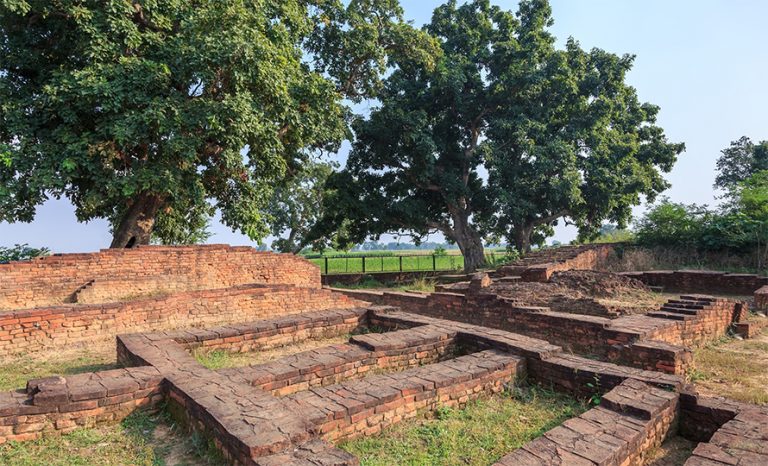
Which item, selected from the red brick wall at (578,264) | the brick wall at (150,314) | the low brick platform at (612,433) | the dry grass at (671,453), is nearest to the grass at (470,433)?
the low brick platform at (612,433)

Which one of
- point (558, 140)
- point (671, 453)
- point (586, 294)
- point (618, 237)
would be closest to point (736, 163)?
point (618, 237)

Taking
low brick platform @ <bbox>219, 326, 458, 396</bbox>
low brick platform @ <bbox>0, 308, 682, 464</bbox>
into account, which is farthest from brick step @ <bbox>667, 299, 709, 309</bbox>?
low brick platform @ <bbox>219, 326, 458, 396</bbox>

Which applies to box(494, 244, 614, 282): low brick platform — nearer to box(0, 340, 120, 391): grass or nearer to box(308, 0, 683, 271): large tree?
box(308, 0, 683, 271): large tree

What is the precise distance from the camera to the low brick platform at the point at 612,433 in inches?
105

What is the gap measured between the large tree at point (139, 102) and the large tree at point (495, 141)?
6.46m

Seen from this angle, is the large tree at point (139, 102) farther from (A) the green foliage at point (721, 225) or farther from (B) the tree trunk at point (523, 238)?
(A) the green foliage at point (721, 225)

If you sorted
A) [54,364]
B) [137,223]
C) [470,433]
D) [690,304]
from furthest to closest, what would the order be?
[137,223], [690,304], [54,364], [470,433]

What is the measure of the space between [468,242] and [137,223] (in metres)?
12.3

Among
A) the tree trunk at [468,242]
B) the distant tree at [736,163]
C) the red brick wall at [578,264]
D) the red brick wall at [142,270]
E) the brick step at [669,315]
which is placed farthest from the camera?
the distant tree at [736,163]

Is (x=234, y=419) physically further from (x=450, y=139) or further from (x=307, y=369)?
(x=450, y=139)

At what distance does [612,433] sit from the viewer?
2971 millimetres

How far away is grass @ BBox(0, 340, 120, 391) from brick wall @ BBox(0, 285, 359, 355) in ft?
1.03

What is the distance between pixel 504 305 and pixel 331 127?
333 inches

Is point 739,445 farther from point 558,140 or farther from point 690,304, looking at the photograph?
point 558,140
